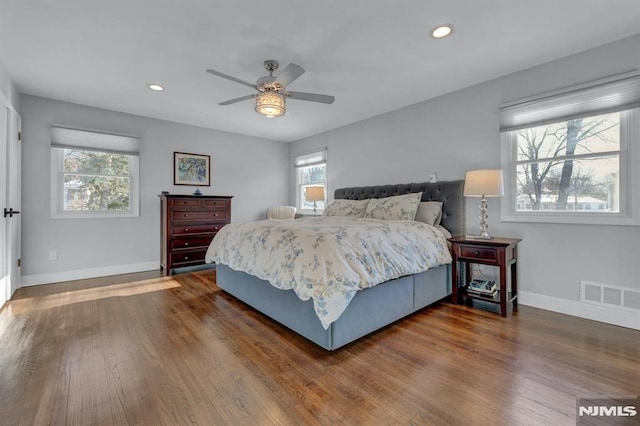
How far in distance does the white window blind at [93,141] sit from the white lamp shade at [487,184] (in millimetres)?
4726

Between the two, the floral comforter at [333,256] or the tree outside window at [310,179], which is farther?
the tree outside window at [310,179]

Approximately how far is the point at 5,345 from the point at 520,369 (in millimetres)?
3612

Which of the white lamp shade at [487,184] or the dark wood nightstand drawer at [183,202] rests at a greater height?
the white lamp shade at [487,184]

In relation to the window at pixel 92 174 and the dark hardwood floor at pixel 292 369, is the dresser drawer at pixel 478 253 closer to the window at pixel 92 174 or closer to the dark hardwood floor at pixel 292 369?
the dark hardwood floor at pixel 292 369

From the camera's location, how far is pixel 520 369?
1.80 m

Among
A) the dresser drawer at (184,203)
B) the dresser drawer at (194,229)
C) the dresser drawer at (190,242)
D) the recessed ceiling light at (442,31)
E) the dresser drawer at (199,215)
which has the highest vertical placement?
the recessed ceiling light at (442,31)

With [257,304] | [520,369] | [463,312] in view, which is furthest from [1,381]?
[463,312]

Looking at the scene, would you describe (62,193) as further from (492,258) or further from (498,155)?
(498,155)

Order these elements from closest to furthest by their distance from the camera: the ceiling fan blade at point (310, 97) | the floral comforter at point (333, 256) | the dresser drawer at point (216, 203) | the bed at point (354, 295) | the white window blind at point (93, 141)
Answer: the floral comforter at point (333, 256) → the bed at point (354, 295) → the ceiling fan blade at point (310, 97) → the white window blind at point (93, 141) → the dresser drawer at point (216, 203)

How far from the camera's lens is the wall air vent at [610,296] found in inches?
94.4

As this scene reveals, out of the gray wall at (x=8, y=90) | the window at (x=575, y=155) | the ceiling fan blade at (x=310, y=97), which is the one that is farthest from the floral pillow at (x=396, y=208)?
the gray wall at (x=8, y=90)

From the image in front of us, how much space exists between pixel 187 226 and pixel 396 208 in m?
3.16

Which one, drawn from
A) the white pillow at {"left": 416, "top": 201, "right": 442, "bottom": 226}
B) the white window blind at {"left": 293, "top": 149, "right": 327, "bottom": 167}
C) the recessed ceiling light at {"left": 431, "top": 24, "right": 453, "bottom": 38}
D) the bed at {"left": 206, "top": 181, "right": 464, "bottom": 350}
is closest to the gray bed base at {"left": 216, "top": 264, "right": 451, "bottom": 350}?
the bed at {"left": 206, "top": 181, "right": 464, "bottom": 350}

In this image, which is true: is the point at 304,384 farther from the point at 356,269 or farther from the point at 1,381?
the point at 1,381
